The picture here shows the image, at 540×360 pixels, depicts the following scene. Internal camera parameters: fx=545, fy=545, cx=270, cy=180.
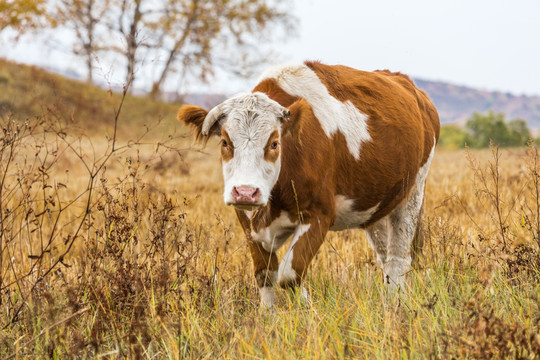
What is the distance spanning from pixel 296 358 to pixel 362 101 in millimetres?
2588

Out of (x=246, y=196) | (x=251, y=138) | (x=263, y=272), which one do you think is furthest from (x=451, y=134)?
(x=246, y=196)

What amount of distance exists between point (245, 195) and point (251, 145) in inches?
16.9

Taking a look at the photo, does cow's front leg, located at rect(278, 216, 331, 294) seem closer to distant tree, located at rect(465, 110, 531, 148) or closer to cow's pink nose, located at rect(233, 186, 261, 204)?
cow's pink nose, located at rect(233, 186, 261, 204)

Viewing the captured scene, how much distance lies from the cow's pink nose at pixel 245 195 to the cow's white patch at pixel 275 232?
0.70 metres

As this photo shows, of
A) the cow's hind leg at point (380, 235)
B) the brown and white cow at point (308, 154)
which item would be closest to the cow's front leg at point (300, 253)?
the brown and white cow at point (308, 154)

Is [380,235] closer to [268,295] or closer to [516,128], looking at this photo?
[268,295]

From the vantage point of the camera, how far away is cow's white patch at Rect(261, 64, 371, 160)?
4113 millimetres

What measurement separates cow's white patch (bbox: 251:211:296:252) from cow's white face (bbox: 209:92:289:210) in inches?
16.0

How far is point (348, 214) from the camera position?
4.43 meters

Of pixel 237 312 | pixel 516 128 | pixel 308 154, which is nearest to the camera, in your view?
pixel 237 312

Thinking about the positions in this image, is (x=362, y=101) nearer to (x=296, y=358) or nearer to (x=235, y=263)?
(x=235, y=263)

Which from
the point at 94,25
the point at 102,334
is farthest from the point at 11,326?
the point at 94,25

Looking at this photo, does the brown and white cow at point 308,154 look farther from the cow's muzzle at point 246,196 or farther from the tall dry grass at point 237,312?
the tall dry grass at point 237,312

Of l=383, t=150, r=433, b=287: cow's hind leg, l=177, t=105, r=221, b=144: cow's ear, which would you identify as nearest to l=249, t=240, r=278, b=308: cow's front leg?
l=177, t=105, r=221, b=144: cow's ear
